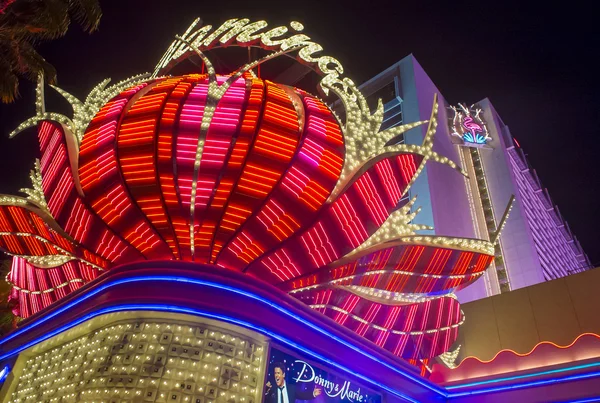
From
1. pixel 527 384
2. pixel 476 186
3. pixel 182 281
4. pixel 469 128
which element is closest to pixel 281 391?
pixel 182 281

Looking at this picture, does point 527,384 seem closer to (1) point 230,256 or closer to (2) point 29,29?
(1) point 230,256

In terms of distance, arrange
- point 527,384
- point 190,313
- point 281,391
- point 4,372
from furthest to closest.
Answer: point 527,384
point 4,372
point 281,391
point 190,313

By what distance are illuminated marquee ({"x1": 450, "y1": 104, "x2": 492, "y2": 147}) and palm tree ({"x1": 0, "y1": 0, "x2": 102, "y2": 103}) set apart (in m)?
27.7

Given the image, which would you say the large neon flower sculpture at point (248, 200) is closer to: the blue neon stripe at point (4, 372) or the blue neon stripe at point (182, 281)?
the blue neon stripe at point (182, 281)

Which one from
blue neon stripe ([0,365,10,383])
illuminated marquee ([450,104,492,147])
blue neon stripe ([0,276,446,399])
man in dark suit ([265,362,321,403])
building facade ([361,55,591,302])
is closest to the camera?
blue neon stripe ([0,276,446,399])

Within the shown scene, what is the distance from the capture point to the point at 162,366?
7500 mm

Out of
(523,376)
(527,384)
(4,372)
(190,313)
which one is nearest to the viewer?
(190,313)

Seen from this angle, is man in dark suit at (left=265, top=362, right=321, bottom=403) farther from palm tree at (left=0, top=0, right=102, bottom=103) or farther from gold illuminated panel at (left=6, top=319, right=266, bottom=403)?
palm tree at (left=0, top=0, right=102, bottom=103)

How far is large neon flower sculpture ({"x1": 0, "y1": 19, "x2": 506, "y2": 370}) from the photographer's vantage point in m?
8.86

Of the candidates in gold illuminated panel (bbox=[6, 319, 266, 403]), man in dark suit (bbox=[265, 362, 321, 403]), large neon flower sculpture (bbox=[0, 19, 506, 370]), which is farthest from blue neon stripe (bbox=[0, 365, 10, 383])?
man in dark suit (bbox=[265, 362, 321, 403])

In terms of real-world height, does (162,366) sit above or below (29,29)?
below

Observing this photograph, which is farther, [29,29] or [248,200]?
[29,29]

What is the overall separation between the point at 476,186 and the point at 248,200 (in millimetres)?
28952

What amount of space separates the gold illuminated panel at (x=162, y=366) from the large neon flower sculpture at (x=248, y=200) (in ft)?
4.62
